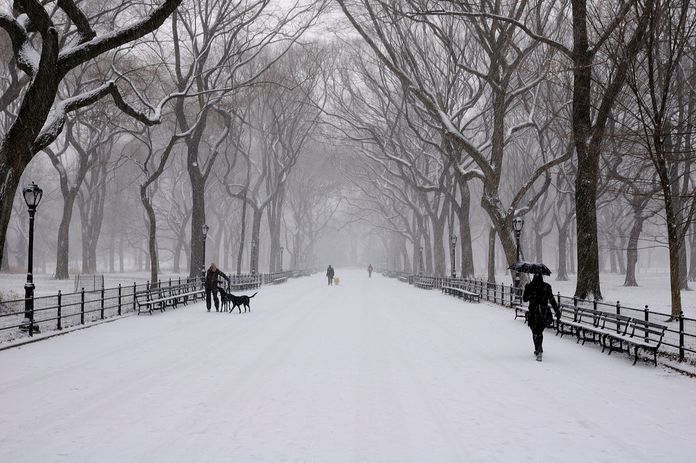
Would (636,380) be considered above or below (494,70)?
below

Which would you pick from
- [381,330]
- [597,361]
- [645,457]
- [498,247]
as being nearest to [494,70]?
[381,330]

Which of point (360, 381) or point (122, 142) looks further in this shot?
point (122, 142)

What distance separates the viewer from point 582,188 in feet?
65.0

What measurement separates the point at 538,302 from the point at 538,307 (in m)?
0.11

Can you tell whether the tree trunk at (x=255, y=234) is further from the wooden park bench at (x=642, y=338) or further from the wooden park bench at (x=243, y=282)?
the wooden park bench at (x=642, y=338)

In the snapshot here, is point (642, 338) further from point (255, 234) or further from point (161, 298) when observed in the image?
point (255, 234)

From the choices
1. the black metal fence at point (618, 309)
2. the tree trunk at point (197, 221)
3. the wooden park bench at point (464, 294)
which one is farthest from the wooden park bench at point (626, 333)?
the tree trunk at point (197, 221)

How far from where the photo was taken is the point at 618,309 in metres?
13.6

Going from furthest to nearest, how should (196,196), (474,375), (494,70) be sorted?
(196,196) < (494,70) < (474,375)

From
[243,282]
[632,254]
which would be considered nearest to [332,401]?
[243,282]

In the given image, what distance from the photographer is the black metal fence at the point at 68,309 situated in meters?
14.0

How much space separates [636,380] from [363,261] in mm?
129980

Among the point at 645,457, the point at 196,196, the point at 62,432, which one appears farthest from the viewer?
the point at 196,196

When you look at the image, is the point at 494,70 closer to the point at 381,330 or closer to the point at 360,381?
the point at 381,330
